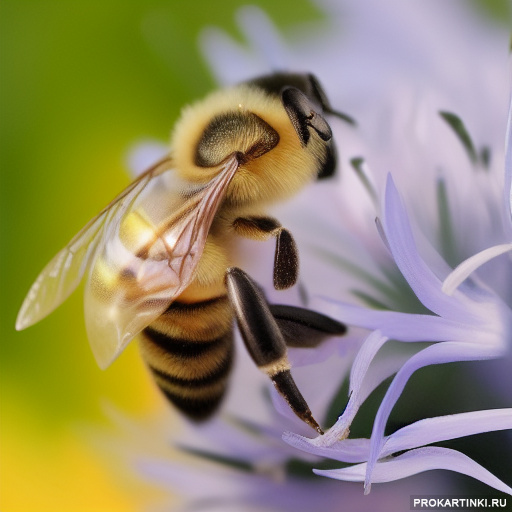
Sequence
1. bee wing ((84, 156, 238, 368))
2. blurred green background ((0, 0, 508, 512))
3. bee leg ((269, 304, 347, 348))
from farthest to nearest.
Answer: blurred green background ((0, 0, 508, 512)) → bee leg ((269, 304, 347, 348)) → bee wing ((84, 156, 238, 368))

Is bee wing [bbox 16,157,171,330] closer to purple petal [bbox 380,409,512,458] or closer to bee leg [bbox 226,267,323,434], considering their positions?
bee leg [bbox 226,267,323,434]

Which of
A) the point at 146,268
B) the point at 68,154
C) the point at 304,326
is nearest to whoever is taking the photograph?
the point at 146,268

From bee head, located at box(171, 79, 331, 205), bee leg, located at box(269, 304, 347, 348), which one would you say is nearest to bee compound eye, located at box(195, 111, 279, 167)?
bee head, located at box(171, 79, 331, 205)

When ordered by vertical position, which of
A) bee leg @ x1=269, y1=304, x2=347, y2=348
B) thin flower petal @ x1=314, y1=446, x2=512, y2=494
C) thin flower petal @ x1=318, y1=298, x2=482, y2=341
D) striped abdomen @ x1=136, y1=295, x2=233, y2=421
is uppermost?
bee leg @ x1=269, y1=304, x2=347, y2=348

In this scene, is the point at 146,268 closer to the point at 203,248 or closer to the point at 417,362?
the point at 203,248

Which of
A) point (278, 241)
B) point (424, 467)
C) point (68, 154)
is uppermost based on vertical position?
A: point (68, 154)

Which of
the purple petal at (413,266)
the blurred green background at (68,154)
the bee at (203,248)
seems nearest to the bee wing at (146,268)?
the bee at (203,248)

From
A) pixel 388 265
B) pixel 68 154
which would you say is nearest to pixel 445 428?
pixel 388 265

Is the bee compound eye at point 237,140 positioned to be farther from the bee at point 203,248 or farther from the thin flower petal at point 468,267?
the thin flower petal at point 468,267
